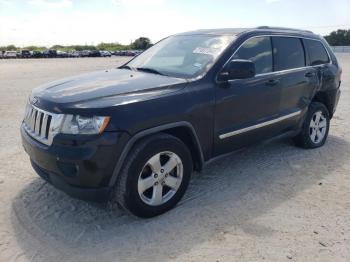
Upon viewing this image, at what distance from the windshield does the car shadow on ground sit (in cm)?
136

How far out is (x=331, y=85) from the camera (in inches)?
220

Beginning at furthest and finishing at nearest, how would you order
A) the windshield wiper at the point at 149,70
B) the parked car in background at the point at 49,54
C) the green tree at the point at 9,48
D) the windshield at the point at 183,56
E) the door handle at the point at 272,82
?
the green tree at the point at 9,48 < the parked car in background at the point at 49,54 < the door handle at the point at 272,82 < the windshield wiper at the point at 149,70 < the windshield at the point at 183,56

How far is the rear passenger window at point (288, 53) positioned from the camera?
462cm

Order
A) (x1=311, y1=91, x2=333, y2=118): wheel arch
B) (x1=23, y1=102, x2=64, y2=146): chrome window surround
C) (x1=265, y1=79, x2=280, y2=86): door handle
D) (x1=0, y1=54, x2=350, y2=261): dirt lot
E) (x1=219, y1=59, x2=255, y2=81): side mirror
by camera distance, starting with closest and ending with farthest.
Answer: (x1=0, y1=54, x2=350, y2=261): dirt lot → (x1=23, y1=102, x2=64, y2=146): chrome window surround → (x1=219, y1=59, x2=255, y2=81): side mirror → (x1=265, y1=79, x2=280, y2=86): door handle → (x1=311, y1=91, x2=333, y2=118): wheel arch

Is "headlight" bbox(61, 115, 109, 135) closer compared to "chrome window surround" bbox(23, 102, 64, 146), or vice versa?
A: "headlight" bbox(61, 115, 109, 135)

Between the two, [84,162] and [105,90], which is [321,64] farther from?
[84,162]

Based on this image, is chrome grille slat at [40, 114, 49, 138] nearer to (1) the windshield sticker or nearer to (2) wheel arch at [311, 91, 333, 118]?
(1) the windshield sticker

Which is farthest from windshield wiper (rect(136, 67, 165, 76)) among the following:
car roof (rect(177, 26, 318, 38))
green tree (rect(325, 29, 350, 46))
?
green tree (rect(325, 29, 350, 46))

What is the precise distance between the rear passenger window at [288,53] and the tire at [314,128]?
0.76m

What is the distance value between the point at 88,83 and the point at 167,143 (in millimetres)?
1066

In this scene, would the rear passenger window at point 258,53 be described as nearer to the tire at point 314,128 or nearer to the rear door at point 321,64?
the rear door at point 321,64

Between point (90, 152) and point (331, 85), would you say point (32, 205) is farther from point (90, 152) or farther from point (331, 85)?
point (331, 85)

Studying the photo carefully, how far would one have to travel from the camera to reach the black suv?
2.96 m

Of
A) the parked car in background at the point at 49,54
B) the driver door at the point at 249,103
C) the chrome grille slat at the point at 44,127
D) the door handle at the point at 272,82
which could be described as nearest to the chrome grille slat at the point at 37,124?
the chrome grille slat at the point at 44,127
